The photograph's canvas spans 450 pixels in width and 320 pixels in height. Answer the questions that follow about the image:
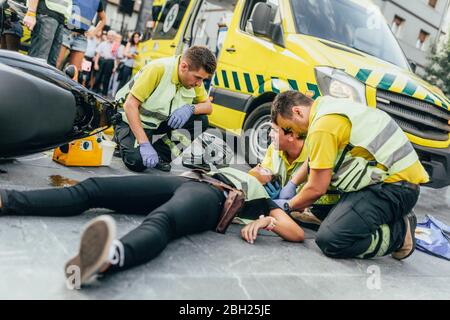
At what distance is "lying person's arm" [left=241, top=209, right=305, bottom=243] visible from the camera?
2539mm

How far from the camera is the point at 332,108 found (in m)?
2.48

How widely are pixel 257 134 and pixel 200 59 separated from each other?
1481 millimetres

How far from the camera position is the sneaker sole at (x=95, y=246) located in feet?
5.06

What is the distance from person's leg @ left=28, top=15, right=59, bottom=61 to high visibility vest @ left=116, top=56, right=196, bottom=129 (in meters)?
0.90

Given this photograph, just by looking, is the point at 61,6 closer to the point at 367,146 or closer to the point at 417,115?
the point at 367,146

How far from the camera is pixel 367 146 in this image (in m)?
2.51

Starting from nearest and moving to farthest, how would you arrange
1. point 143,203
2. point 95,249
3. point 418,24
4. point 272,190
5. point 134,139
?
1. point 95,249
2. point 143,203
3. point 272,190
4. point 134,139
5. point 418,24

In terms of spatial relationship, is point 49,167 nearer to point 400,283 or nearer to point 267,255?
point 267,255

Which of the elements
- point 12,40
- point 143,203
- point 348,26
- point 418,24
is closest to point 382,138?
point 143,203

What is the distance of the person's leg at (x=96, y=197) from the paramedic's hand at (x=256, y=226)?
48 centimetres

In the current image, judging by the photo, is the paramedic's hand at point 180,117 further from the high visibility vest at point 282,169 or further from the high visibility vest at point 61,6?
the high visibility vest at point 61,6

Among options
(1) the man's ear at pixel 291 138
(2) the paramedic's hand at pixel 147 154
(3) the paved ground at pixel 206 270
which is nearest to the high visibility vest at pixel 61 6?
(2) the paramedic's hand at pixel 147 154

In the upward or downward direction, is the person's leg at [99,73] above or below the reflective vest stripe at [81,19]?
below
